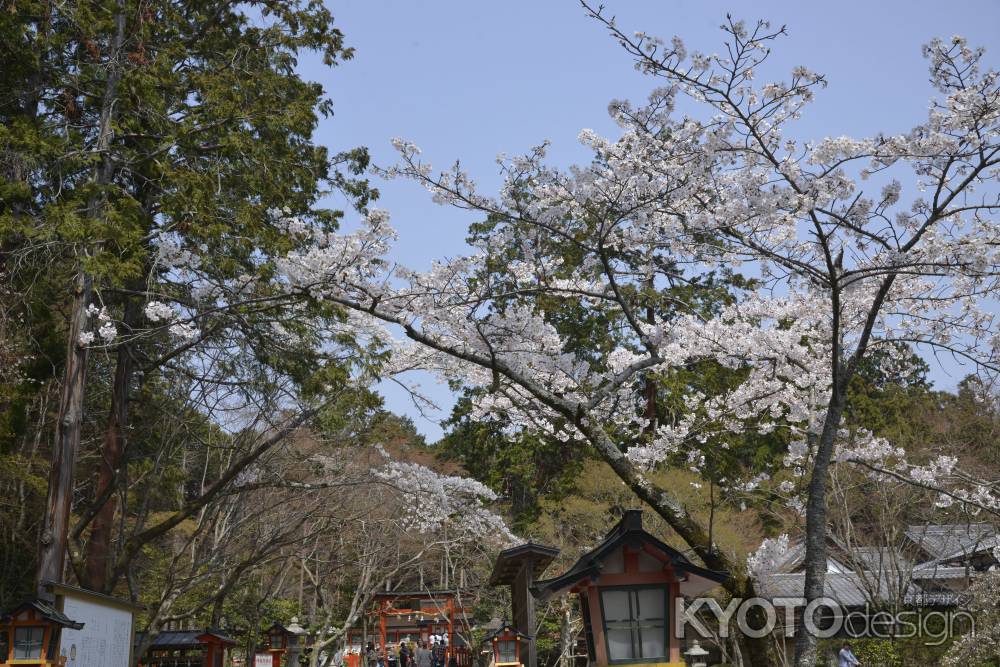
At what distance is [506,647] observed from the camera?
11656 millimetres

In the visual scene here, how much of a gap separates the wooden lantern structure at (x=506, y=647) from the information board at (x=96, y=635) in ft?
18.3

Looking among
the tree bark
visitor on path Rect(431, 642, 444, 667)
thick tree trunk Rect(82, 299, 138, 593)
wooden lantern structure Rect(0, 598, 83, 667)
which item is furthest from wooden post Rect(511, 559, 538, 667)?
visitor on path Rect(431, 642, 444, 667)

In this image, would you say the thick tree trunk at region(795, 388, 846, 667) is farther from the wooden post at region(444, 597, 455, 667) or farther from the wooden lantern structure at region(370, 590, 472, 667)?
the wooden post at region(444, 597, 455, 667)

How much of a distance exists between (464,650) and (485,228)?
10893mm

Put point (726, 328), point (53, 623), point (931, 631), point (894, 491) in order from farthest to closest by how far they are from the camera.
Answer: point (931, 631) → point (894, 491) → point (726, 328) → point (53, 623)

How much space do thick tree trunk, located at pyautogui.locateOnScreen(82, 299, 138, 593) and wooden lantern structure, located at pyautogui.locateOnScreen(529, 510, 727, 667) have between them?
261 inches

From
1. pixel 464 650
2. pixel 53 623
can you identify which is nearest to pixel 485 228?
pixel 464 650

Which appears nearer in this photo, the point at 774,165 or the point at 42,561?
the point at 774,165

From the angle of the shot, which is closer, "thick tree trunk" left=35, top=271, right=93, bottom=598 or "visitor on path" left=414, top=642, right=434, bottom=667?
"thick tree trunk" left=35, top=271, right=93, bottom=598

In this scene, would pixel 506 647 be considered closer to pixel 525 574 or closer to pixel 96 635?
pixel 525 574

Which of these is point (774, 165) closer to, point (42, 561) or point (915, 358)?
point (915, 358)

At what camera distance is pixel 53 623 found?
6.02 meters

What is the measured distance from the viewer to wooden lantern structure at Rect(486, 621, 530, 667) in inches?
455

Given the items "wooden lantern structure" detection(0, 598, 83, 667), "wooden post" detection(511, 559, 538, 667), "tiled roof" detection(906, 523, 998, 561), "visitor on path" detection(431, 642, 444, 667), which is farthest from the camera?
"visitor on path" detection(431, 642, 444, 667)
